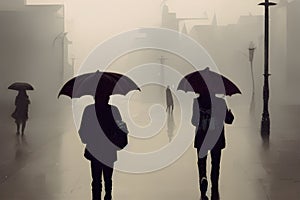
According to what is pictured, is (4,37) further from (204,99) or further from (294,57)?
(204,99)

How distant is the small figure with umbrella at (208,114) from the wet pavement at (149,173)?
793 millimetres

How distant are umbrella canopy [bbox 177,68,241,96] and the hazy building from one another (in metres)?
9.09

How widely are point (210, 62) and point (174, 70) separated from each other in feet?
4.03

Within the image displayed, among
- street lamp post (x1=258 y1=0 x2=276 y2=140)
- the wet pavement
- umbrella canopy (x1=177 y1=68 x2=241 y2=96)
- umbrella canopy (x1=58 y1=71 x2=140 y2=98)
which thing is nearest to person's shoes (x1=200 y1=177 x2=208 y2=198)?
the wet pavement

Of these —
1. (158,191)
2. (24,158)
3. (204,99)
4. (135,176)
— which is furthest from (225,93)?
(24,158)

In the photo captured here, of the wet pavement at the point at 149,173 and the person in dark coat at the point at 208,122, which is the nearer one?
the person in dark coat at the point at 208,122

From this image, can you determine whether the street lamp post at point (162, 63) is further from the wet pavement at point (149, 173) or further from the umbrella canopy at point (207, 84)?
the umbrella canopy at point (207, 84)

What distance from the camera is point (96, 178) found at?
270 inches

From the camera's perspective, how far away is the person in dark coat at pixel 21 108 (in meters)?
14.9

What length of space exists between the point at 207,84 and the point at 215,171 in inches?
49.7

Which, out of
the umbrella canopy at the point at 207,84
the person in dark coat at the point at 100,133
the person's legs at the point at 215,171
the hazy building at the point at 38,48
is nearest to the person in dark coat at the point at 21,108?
the hazy building at the point at 38,48

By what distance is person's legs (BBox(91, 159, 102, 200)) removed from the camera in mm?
6719

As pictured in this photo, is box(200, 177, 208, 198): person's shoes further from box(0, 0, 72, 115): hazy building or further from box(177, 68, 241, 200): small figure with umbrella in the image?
box(0, 0, 72, 115): hazy building

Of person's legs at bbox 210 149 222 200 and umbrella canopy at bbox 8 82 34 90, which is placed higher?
umbrella canopy at bbox 8 82 34 90
